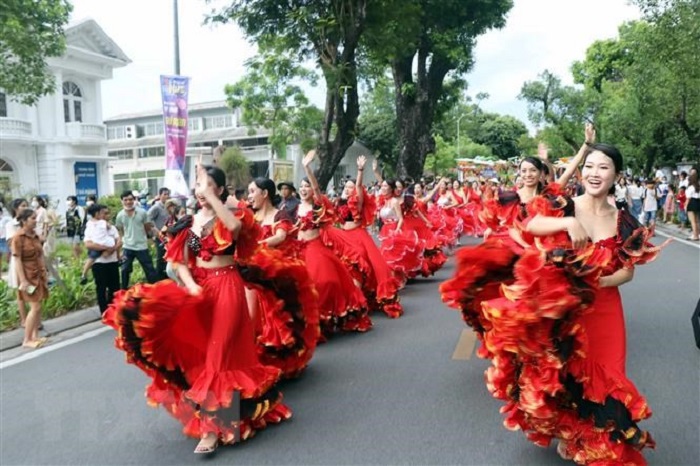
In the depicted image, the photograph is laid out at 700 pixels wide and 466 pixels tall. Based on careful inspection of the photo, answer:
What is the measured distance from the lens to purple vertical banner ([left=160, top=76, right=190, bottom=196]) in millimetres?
13344

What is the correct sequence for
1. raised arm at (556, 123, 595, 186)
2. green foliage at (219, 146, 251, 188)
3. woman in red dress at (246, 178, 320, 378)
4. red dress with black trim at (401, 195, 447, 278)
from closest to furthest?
raised arm at (556, 123, 595, 186) → woman in red dress at (246, 178, 320, 378) → red dress with black trim at (401, 195, 447, 278) → green foliage at (219, 146, 251, 188)

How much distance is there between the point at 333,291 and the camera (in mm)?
7199

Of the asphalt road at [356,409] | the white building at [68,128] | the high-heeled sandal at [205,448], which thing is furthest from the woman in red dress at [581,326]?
the white building at [68,128]

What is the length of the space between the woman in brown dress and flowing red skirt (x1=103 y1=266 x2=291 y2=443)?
12.3ft

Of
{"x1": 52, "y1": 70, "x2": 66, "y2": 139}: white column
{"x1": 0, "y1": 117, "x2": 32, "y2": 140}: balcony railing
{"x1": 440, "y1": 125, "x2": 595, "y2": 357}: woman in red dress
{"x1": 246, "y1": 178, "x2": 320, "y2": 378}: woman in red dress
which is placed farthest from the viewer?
{"x1": 52, "y1": 70, "x2": 66, "y2": 139}: white column

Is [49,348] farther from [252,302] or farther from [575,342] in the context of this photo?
[575,342]

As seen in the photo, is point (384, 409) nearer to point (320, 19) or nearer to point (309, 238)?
point (309, 238)

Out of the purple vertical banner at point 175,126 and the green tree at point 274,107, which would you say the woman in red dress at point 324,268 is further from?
the green tree at point 274,107

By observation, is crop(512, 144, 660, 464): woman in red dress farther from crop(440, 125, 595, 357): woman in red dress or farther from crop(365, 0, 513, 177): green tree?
crop(365, 0, 513, 177): green tree

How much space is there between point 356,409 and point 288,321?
919mm

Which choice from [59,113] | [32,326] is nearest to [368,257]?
[32,326]

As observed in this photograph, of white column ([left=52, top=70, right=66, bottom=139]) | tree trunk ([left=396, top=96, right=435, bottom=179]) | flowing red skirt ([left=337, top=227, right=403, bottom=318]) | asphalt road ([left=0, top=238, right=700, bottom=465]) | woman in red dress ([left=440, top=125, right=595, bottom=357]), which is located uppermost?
white column ([left=52, top=70, right=66, bottom=139])

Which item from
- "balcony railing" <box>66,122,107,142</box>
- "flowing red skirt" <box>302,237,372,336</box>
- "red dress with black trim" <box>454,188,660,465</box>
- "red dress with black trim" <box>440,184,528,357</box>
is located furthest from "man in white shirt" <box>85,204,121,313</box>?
"balcony railing" <box>66,122,107,142</box>

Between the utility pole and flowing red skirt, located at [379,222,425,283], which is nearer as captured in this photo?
flowing red skirt, located at [379,222,425,283]
